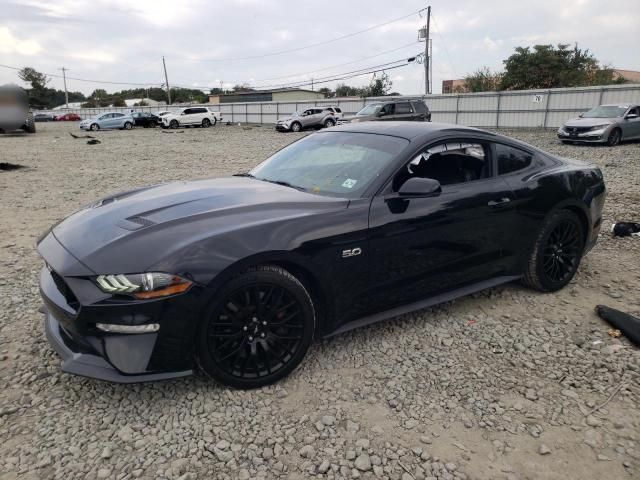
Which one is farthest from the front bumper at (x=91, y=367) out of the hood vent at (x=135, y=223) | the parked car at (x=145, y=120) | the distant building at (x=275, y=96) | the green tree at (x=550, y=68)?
the distant building at (x=275, y=96)

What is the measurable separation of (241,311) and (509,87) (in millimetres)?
48651

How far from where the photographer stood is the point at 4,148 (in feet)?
58.7

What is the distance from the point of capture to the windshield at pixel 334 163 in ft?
10.4

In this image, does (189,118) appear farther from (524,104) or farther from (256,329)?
(256,329)

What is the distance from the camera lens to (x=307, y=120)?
92.7ft

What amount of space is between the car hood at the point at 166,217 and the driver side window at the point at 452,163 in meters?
0.79

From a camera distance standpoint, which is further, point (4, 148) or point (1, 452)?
point (4, 148)

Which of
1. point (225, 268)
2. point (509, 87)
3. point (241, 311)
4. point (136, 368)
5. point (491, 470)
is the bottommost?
point (491, 470)

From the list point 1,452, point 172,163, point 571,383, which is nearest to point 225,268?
point 1,452

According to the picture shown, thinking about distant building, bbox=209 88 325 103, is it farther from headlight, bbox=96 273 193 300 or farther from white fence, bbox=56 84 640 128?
headlight, bbox=96 273 193 300

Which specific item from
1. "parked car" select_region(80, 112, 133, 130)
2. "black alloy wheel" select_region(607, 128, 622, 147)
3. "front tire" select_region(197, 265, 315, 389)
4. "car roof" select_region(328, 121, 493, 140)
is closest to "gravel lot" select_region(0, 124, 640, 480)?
"front tire" select_region(197, 265, 315, 389)

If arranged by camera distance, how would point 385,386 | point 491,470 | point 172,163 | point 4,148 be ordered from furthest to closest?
point 4,148 < point 172,163 < point 385,386 < point 491,470

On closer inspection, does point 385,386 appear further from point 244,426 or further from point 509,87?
point 509,87

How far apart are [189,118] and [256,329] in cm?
3489
